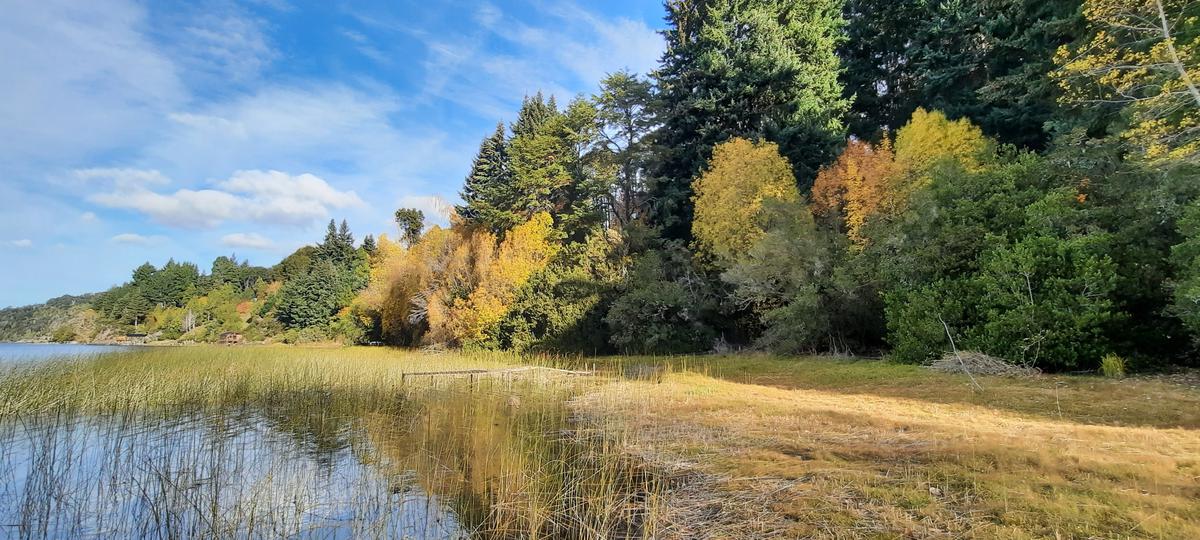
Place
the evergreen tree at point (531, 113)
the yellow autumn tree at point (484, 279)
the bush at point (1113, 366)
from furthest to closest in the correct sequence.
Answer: the evergreen tree at point (531, 113)
the yellow autumn tree at point (484, 279)
the bush at point (1113, 366)

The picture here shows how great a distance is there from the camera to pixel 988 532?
10.7 ft

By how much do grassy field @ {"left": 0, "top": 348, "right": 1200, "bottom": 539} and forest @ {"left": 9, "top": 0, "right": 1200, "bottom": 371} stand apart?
2699mm

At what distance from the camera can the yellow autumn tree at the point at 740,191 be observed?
73.4 feet

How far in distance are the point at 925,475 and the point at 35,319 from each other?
110 meters

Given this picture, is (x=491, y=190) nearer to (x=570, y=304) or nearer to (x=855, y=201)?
(x=570, y=304)

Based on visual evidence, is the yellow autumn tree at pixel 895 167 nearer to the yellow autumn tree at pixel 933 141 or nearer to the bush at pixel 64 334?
the yellow autumn tree at pixel 933 141

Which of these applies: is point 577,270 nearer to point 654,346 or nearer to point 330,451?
point 654,346

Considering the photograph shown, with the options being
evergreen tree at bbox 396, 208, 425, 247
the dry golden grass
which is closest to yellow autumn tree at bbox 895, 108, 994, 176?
the dry golden grass

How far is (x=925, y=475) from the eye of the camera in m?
4.48

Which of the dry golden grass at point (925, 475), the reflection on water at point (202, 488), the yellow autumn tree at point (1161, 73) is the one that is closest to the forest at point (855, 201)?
the yellow autumn tree at point (1161, 73)

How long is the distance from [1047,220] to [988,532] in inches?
459

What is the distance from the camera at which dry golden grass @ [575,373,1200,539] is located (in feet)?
11.3

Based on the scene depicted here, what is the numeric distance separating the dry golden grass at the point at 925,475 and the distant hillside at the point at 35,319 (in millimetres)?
86414

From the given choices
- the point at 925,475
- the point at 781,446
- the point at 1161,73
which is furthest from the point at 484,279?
the point at 925,475
